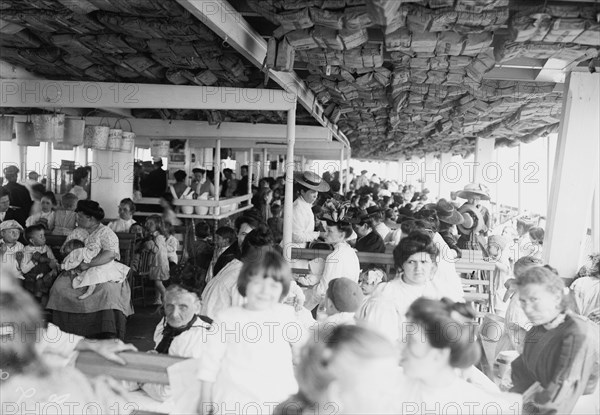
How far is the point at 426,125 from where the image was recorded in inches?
488

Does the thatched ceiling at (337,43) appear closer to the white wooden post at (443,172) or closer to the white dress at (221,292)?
the white dress at (221,292)

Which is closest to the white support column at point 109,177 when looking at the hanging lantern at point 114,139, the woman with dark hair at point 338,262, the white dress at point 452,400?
the hanging lantern at point 114,139

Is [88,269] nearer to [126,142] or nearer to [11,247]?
[11,247]

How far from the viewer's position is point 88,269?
539 centimetres

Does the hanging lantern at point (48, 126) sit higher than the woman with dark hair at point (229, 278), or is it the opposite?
the hanging lantern at point (48, 126)

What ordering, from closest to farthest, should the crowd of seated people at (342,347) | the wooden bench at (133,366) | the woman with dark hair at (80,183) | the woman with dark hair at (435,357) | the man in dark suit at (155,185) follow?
the crowd of seated people at (342,347), the woman with dark hair at (435,357), the wooden bench at (133,366), the woman with dark hair at (80,183), the man in dark suit at (155,185)

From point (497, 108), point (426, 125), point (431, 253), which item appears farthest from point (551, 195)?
point (426, 125)

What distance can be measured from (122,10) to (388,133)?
36.9 feet

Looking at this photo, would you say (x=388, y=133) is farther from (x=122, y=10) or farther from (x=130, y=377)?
(x=130, y=377)

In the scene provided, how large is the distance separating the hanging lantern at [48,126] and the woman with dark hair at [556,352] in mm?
4815

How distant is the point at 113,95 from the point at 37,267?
5.94 feet

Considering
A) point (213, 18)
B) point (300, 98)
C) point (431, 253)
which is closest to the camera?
point (431, 253)

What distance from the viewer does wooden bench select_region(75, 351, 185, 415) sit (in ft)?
8.01

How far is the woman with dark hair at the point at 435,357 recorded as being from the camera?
2307 mm
